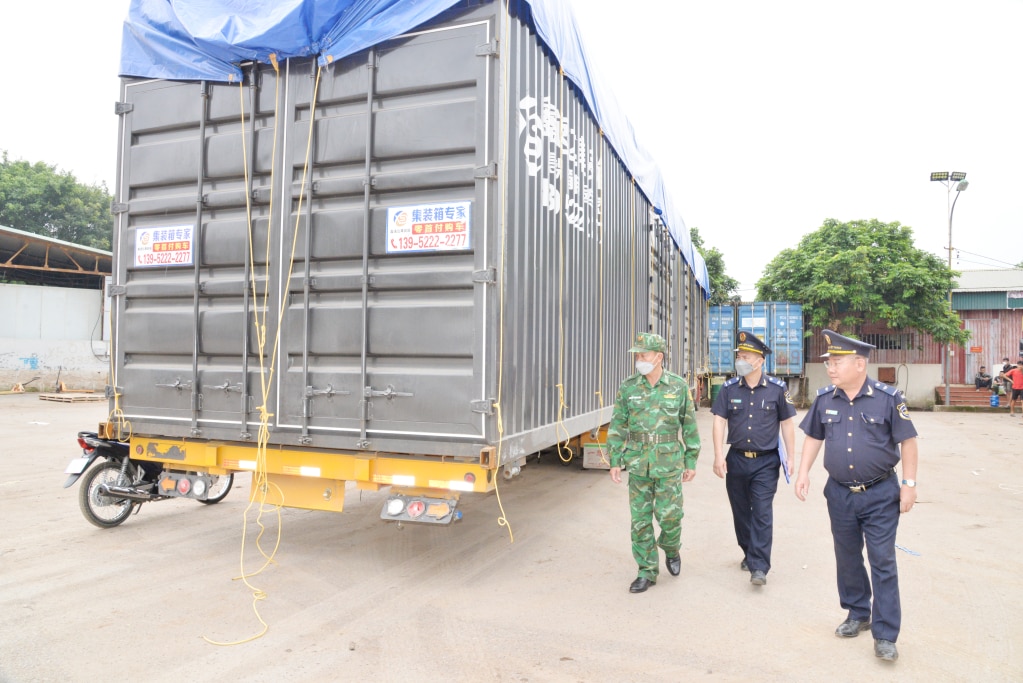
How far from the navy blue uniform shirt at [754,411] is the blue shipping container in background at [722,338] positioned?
1839 cm

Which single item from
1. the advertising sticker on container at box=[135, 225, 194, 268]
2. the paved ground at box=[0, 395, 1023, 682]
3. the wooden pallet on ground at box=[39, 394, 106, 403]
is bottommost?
the paved ground at box=[0, 395, 1023, 682]

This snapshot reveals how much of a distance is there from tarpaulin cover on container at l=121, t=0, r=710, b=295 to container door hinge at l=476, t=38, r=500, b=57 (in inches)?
12.0

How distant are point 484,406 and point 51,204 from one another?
33.9 meters

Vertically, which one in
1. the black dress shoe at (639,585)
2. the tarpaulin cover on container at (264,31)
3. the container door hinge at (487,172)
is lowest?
the black dress shoe at (639,585)

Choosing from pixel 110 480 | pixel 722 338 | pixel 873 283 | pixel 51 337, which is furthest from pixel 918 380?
pixel 51 337

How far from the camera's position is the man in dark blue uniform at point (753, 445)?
452 centimetres

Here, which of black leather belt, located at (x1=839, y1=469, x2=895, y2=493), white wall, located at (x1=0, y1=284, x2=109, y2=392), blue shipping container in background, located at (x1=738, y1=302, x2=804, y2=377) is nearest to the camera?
black leather belt, located at (x1=839, y1=469, x2=895, y2=493)

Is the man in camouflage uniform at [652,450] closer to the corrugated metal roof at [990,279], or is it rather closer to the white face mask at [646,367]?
the white face mask at [646,367]

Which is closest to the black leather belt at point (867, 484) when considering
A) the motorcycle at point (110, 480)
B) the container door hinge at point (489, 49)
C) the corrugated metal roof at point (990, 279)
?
the container door hinge at point (489, 49)

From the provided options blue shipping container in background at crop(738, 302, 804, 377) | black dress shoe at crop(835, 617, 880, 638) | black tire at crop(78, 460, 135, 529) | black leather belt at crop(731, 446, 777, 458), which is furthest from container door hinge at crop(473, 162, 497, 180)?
blue shipping container in background at crop(738, 302, 804, 377)

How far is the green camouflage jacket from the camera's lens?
4426 mm

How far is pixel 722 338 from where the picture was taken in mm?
22781

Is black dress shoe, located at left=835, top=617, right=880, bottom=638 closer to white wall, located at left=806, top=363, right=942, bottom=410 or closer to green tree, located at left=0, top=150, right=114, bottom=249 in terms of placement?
white wall, located at left=806, top=363, right=942, bottom=410

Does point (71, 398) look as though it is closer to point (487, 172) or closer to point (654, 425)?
point (487, 172)
